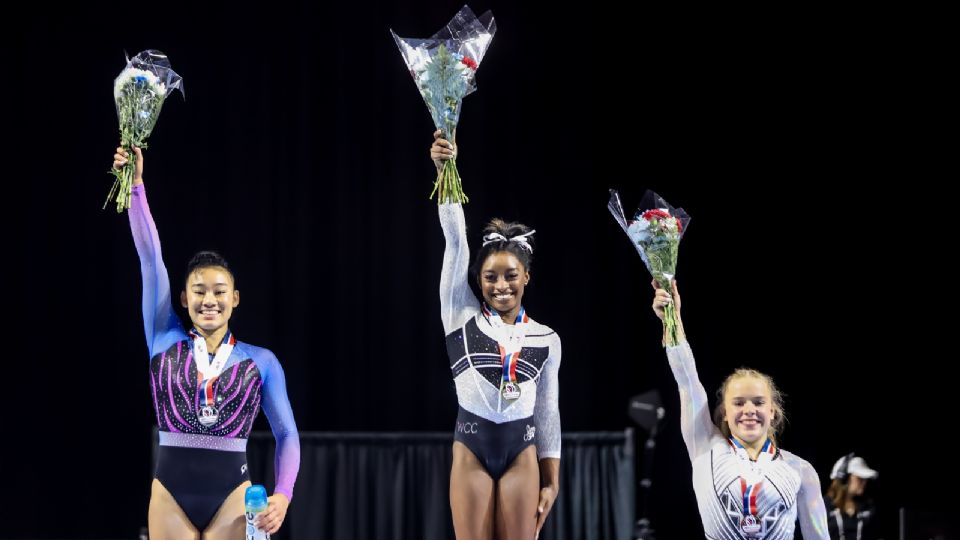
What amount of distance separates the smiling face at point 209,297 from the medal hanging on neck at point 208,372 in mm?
53

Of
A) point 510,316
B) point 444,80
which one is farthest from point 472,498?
point 444,80

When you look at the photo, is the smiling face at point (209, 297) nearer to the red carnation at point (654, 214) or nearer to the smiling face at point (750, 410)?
the red carnation at point (654, 214)

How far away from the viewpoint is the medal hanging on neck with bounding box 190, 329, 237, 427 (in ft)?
13.2

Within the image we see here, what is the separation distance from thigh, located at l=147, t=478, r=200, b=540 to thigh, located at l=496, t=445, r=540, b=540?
1.00m

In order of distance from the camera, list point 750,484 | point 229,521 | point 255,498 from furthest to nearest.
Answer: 1. point 750,484
2. point 229,521
3. point 255,498

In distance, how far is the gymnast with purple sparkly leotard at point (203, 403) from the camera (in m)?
3.95

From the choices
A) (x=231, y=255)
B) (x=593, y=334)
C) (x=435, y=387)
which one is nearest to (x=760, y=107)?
(x=593, y=334)

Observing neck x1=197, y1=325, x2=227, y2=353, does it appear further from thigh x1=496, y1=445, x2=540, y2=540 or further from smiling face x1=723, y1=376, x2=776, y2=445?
smiling face x1=723, y1=376, x2=776, y2=445

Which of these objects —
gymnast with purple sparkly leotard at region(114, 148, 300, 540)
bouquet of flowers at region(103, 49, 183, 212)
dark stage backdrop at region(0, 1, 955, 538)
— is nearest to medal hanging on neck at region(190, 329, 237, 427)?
gymnast with purple sparkly leotard at region(114, 148, 300, 540)

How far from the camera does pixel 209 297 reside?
418cm

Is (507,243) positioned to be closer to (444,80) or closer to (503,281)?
(503,281)

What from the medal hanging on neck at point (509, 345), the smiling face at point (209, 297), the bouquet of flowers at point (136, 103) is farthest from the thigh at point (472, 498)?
the bouquet of flowers at point (136, 103)

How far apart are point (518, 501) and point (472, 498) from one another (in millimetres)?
155

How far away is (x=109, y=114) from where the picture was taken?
6.75m
